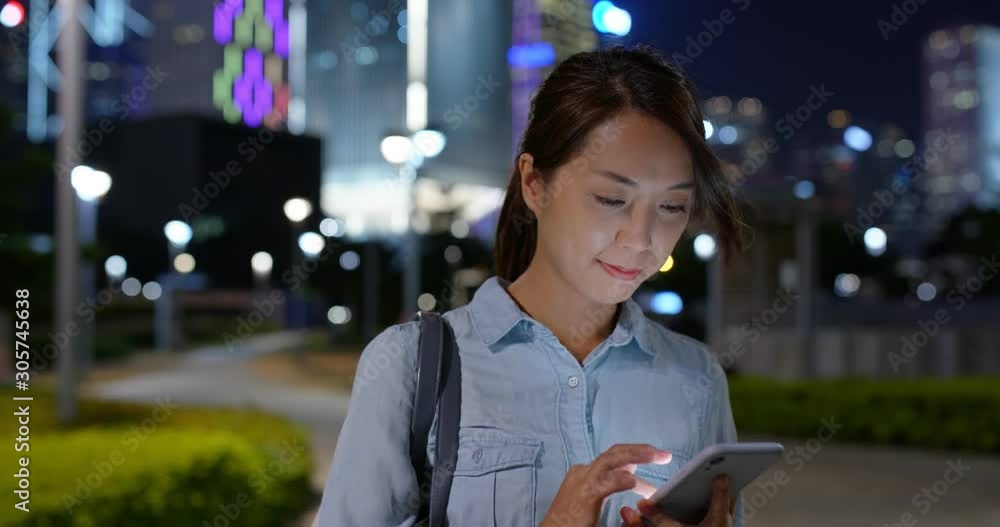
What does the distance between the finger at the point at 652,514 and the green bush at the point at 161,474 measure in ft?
13.9

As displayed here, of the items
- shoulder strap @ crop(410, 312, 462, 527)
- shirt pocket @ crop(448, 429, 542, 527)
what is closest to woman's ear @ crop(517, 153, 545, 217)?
shoulder strap @ crop(410, 312, 462, 527)

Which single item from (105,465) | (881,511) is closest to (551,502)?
(105,465)

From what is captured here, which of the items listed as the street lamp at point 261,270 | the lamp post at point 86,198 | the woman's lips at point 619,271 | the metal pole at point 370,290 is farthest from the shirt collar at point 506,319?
the street lamp at point 261,270

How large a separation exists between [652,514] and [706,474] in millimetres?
97

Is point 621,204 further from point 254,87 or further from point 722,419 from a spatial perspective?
point 254,87

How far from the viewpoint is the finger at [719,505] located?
4.50 feet

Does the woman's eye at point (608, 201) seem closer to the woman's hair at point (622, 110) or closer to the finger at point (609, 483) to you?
the woman's hair at point (622, 110)

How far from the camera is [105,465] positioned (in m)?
5.77

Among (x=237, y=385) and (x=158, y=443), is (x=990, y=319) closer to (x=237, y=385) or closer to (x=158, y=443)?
(x=237, y=385)

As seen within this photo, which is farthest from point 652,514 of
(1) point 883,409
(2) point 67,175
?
(1) point 883,409

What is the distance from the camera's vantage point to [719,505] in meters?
1.38

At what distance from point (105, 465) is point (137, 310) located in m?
37.2

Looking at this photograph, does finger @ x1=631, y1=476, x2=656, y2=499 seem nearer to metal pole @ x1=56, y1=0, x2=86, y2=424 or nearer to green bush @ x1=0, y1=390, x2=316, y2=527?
green bush @ x1=0, y1=390, x2=316, y2=527

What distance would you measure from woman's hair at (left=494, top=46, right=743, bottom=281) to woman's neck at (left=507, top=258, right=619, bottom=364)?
0.56 feet
